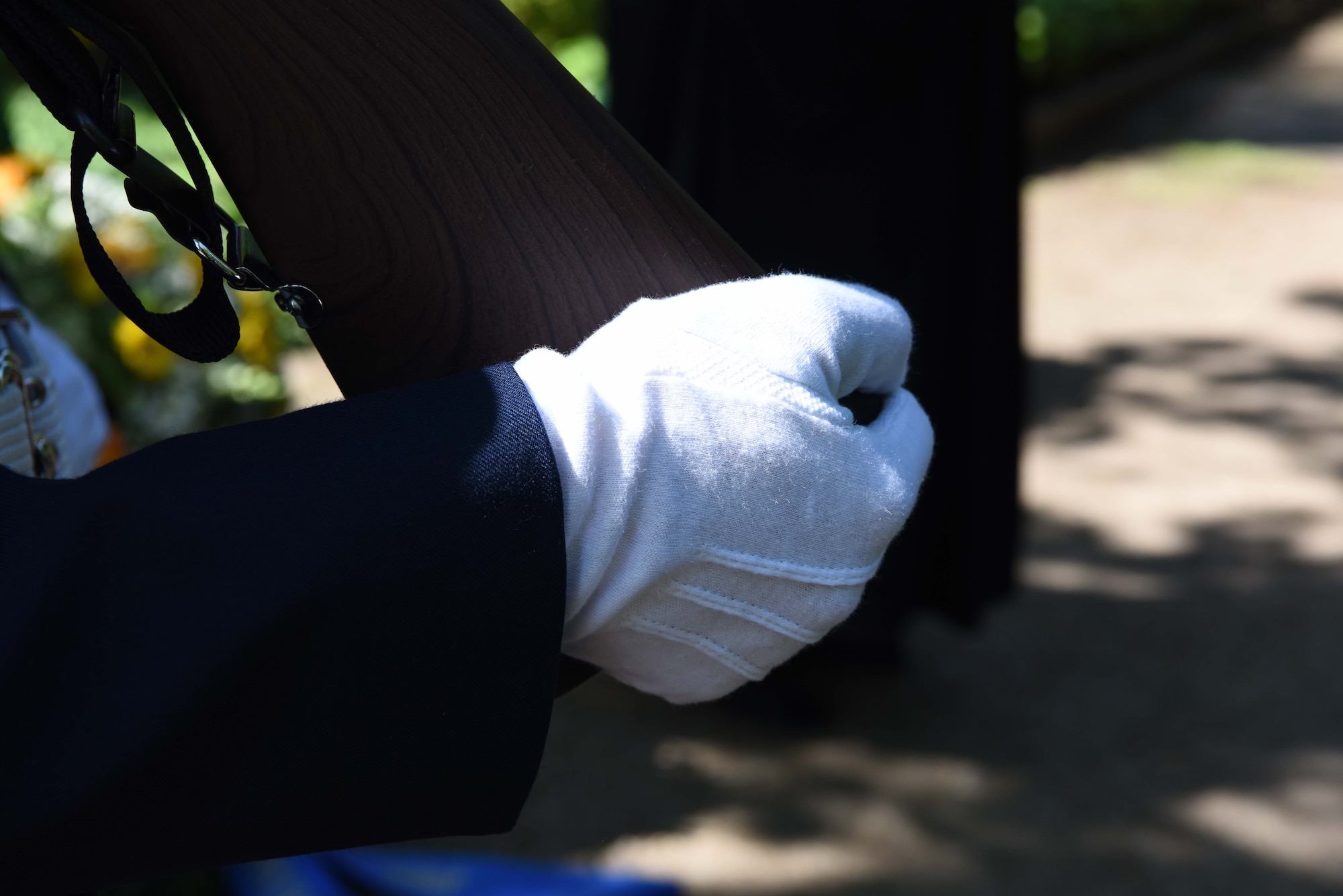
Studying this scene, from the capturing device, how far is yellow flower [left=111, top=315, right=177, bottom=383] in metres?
2.43

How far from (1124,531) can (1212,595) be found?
347mm

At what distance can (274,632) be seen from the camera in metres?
0.58

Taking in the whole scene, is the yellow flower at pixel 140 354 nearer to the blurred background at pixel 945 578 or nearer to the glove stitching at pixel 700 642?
the blurred background at pixel 945 578

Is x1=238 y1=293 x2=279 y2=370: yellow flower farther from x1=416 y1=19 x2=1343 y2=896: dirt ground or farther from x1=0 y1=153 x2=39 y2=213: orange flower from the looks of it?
x1=416 y1=19 x2=1343 y2=896: dirt ground

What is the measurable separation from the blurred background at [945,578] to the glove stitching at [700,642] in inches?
40.0

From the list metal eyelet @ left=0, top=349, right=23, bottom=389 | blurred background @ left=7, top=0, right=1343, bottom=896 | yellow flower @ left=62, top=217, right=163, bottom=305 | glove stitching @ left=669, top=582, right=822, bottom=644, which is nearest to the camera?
glove stitching @ left=669, top=582, right=822, bottom=644

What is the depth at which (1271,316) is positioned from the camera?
4.55 m

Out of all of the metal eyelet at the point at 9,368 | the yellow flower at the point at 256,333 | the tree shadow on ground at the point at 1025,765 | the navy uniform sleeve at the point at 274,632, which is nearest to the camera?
the navy uniform sleeve at the point at 274,632

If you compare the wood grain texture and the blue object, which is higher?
the wood grain texture

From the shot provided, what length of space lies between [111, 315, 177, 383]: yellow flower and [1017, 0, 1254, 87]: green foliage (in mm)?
5274

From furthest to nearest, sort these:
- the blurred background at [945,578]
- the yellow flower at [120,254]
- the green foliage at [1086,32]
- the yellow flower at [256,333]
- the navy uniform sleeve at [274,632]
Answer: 1. the green foliage at [1086,32]
2. the yellow flower at [256,333]
3. the yellow flower at [120,254]
4. the blurred background at [945,578]
5. the navy uniform sleeve at [274,632]

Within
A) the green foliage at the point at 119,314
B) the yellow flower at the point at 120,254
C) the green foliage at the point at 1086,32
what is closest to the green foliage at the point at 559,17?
the green foliage at the point at 1086,32

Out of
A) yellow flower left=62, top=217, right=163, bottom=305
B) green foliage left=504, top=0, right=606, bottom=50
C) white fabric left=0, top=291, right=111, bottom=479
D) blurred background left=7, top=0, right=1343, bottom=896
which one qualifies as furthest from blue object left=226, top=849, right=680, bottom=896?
green foliage left=504, top=0, right=606, bottom=50

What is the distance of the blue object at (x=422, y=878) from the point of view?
2.03 m
